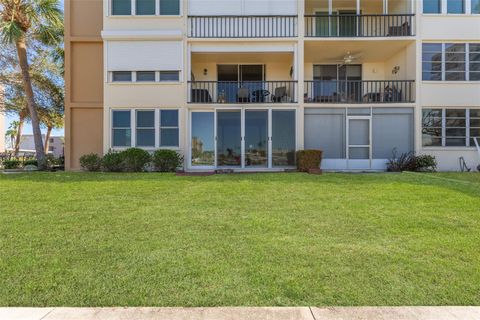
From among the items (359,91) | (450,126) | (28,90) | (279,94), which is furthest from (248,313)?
(28,90)

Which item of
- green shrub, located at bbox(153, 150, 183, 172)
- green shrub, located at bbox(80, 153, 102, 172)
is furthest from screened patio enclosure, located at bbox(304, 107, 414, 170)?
green shrub, located at bbox(80, 153, 102, 172)

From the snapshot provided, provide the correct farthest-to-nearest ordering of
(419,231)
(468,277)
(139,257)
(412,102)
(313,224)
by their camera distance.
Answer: (412,102)
(313,224)
(419,231)
(139,257)
(468,277)

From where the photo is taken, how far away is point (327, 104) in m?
14.6

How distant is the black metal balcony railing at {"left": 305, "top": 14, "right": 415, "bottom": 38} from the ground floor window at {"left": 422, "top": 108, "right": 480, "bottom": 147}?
13.2 feet

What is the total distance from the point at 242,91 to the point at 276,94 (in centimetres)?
157

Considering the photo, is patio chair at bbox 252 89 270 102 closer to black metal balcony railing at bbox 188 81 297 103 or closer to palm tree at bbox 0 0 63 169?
black metal balcony railing at bbox 188 81 297 103

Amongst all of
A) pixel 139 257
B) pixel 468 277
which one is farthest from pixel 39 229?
pixel 468 277

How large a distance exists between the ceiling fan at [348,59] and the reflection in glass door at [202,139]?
23.3 feet

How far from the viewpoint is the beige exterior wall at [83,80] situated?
15.7 metres

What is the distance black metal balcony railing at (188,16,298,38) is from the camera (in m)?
15.0

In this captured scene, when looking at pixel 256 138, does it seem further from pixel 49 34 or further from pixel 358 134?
pixel 49 34

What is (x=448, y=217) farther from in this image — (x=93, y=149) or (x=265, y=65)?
(x=93, y=149)

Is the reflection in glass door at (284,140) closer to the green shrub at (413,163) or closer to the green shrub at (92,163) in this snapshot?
the green shrub at (413,163)

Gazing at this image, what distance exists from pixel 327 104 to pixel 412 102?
12.0 feet
